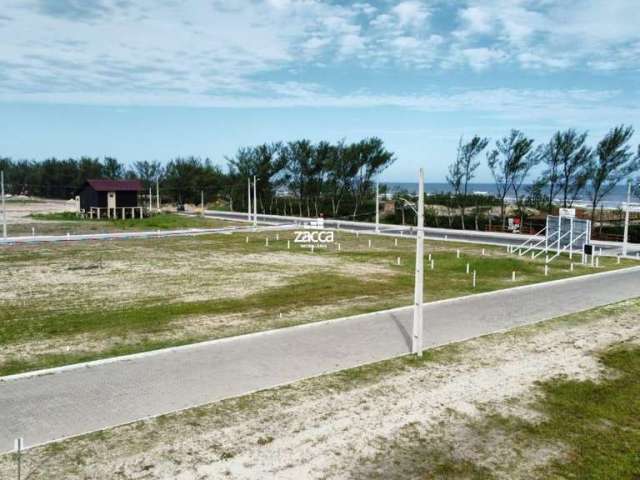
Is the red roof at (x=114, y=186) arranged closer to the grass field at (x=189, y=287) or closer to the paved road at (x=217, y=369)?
the grass field at (x=189, y=287)

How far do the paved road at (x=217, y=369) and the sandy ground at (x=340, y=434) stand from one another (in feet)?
2.00

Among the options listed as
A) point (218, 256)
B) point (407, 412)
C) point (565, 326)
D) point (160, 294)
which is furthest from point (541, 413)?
point (218, 256)

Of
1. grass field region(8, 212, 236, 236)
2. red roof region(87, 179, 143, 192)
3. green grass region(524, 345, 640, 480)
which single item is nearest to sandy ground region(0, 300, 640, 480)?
green grass region(524, 345, 640, 480)

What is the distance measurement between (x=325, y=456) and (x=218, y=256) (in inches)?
963

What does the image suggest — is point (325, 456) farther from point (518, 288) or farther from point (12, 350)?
point (518, 288)

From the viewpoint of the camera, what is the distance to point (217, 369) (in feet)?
38.3

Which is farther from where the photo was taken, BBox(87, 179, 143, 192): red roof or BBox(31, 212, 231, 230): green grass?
BBox(87, 179, 143, 192): red roof

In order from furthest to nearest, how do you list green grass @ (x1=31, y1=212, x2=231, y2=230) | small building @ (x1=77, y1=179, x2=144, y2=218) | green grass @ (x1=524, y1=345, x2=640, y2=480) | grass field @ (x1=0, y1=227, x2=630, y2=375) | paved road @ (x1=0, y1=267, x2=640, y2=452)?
small building @ (x1=77, y1=179, x2=144, y2=218) < green grass @ (x1=31, y1=212, x2=231, y2=230) < grass field @ (x1=0, y1=227, x2=630, y2=375) < paved road @ (x1=0, y1=267, x2=640, y2=452) < green grass @ (x1=524, y1=345, x2=640, y2=480)

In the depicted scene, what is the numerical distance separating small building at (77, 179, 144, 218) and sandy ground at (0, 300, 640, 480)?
5666cm

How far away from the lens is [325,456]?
8.16 m

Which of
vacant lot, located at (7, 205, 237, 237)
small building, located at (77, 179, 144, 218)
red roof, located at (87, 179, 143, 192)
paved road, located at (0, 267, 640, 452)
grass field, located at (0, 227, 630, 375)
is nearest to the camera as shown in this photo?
paved road, located at (0, 267, 640, 452)

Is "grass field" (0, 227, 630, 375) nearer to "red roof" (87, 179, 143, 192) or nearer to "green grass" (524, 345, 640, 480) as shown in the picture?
"green grass" (524, 345, 640, 480)

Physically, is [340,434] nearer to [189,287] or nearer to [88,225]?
[189,287]

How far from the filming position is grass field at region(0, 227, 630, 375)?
47.1 feet
